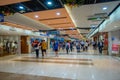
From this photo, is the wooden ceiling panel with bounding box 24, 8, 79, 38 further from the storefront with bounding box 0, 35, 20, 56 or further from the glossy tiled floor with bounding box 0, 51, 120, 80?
the storefront with bounding box 0, 35, 20, 56

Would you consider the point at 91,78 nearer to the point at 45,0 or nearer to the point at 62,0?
the point at 62,0

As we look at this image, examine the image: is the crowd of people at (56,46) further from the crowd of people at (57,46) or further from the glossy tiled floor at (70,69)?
the glossy tiled floor at (70,69)

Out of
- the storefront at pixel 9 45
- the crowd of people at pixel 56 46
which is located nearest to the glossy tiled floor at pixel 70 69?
the crowd of people at pixel 56 46

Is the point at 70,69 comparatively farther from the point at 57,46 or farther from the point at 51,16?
the point at 57,46

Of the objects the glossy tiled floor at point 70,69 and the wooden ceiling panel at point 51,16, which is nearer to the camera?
the glossy tiled floor at point 70,69

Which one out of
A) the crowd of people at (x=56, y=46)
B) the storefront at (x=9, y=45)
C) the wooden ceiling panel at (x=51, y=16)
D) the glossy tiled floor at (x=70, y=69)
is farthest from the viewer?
the storefront at (x=9, y=45)

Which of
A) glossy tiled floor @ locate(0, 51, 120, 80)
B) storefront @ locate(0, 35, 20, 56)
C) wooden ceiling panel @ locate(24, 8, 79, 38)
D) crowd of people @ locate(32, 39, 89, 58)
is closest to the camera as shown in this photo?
glossy tiled floor @ locate(0, 51, 120, 80)

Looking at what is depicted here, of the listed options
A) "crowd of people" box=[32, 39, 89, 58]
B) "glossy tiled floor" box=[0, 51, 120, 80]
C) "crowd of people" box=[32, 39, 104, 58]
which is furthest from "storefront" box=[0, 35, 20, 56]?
"glossy tiled floor" box=[0, 51, 120, 80]

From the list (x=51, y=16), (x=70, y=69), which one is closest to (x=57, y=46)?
(x=51, y=16)

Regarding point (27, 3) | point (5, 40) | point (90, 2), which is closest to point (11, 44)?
point (5, 40)

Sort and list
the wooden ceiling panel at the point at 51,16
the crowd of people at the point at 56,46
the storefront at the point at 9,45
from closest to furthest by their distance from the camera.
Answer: the wooden ceiling panel at the point at 51,16 → the crowd of people at the point at 56,46 → the storefront at the point at 9,45

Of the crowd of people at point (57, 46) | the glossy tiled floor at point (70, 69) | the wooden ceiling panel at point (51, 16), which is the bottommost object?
the glossy tiled floor at point (70, 69)

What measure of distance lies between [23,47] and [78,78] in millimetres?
15165

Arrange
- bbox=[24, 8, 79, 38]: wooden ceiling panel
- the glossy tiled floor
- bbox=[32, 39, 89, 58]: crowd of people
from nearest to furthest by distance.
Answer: the glossy tiled floor, bbox=[24, 8, 79, 38]: wooden ceiling panel, bbox=[32, 39, 89, 58]: crowd of people
